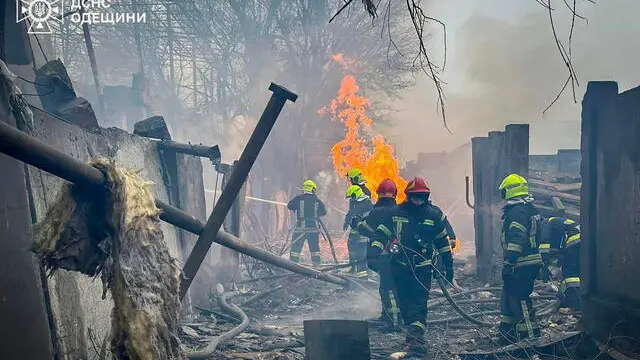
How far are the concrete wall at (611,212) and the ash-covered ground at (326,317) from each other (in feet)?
2.66

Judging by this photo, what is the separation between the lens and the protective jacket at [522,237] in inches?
260

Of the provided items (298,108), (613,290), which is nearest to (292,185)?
(298,108)

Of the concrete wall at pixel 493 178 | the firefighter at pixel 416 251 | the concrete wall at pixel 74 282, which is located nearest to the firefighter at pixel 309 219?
the concrete wall at pixel 493 178

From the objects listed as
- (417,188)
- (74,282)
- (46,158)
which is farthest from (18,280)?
(417,188)

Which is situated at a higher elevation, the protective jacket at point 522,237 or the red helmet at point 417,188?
the red helmet at point 417,188

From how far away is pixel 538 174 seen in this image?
12.5 m

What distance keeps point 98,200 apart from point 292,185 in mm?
20358

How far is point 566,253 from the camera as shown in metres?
7.82

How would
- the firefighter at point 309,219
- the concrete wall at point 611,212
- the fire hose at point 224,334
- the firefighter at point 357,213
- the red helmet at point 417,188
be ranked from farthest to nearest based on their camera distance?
the firefighter at point 309,219, the firefighter at point 357,213, the red helmet at point 417,188, the concrete wall at point 611,212, the fire hose at point 224,334

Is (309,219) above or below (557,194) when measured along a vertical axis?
below


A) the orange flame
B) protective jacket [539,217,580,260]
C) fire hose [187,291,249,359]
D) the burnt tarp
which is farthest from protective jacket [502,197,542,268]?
the orange flame

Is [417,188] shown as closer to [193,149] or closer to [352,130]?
[193,149]

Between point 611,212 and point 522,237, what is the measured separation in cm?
109

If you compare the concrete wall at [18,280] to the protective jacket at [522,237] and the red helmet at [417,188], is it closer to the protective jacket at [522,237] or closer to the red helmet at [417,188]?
the red helmet at [417,188]
